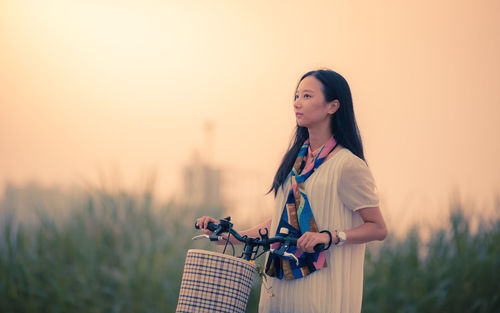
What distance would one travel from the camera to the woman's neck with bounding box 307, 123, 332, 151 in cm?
225

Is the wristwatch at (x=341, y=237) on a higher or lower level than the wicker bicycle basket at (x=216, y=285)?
higher

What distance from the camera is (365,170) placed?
211 centimetres

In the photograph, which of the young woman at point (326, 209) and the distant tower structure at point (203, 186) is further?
the distant tower structure at point (203, 186)

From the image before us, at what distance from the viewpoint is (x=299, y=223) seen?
211 centimetres

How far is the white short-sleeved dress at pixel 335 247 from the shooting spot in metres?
2.07

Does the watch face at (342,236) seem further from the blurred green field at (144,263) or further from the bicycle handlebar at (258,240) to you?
the blurred green field at (144,263)

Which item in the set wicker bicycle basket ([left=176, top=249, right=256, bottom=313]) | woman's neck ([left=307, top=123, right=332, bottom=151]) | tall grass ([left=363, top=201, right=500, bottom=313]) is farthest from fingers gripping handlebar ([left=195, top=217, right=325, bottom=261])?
tall grass ([left=363, top=201, right=500, bottom=313])

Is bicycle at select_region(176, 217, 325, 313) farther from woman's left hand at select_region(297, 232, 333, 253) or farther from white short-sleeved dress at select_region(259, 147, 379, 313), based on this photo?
white short-sleeved dress at select_region(259, 147, 379, 313)

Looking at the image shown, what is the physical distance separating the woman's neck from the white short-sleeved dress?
109 millimetres

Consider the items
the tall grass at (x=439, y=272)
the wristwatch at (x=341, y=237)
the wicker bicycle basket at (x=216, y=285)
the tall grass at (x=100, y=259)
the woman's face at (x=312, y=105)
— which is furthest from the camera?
the tall grass at (x=439, y=272)

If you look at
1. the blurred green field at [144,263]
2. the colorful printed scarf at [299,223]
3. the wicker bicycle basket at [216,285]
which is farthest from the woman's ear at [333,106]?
the blurred green field at [144,263]

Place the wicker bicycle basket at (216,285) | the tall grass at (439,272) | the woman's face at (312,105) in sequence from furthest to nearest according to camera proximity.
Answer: the tall grass at (439,272) → the woman's face at (312,105) → the wicker bicycle basket at (216,285)

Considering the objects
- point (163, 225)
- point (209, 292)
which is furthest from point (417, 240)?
point (209, 292)

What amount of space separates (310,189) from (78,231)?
390 cm
